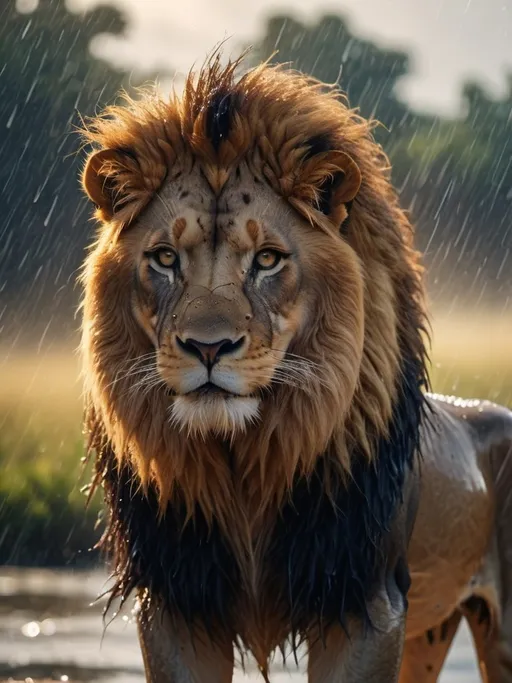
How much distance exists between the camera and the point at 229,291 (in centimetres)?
341

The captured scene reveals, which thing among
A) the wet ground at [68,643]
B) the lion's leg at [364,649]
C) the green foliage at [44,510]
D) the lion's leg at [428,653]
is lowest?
the green foliage at [44,510]

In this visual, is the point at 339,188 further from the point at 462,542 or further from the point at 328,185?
the point at 462,542

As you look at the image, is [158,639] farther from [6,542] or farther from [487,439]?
[6,542]

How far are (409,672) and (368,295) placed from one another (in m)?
2.00

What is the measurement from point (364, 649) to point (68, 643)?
4.18 meters

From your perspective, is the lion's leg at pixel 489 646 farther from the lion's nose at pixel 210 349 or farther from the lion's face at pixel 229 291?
the lion's nose at pixel 210 349

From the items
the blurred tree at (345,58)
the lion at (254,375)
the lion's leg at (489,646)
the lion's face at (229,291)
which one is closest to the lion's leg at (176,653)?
the lion at (254,375)

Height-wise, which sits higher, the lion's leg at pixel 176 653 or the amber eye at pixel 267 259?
the amber eye at pixel 267 259

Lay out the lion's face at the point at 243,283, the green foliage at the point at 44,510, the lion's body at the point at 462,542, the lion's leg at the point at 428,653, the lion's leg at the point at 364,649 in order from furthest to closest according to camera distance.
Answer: the green foliage at the point at 44,510 < the lion's leg at the point at 428,653 < the lion's body at the point at 462,542 < the lion's leg at the point at 364,649 < the lion's face at the point at 243,283

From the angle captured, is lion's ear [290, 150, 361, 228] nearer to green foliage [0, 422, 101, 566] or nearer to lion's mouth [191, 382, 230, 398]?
lion's mouth [191, 382, 230, 398]

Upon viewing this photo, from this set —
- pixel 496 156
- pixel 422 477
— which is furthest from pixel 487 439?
pixel 496 156

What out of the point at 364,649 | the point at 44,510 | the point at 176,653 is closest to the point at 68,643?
the point at 176,653

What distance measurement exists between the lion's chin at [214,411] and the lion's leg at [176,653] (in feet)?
2.13

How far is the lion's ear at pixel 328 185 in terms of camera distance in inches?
141
